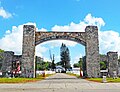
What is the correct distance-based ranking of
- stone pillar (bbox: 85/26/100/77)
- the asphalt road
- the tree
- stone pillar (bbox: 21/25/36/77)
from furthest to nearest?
the tree, stone pillar (bbox: 85/26/100/77), stone pillar (bbox: 21/25/36/77), the asphalt road

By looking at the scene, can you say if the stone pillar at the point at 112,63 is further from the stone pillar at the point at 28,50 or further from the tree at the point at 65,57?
the tree at the point at 65,57

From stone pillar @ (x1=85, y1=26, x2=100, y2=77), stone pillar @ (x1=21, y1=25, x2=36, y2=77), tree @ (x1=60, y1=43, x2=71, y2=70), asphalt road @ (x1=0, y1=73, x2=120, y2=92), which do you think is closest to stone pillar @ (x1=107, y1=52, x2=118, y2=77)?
stone pillar @ (x1=85, y1=26, x2=100, y2=77)

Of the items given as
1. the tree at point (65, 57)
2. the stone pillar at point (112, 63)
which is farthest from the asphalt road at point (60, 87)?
the tree at point (65, 57)

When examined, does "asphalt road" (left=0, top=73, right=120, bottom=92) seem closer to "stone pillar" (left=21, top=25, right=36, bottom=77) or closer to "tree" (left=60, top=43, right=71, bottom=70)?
"stone pillar" (left=21, top=25, right=36, bottom=77)

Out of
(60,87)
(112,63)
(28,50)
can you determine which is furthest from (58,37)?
(60,87)

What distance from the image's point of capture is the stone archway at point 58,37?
131 ft

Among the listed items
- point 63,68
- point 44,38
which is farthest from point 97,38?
point 63,68

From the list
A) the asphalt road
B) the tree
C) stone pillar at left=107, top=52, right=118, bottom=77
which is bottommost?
the asphalt road

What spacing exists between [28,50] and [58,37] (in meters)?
4.99

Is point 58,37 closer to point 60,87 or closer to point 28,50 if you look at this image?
point 28,50

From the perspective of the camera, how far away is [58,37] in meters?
39.9

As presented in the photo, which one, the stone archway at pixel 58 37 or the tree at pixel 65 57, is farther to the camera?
the tree at pixel 65 57

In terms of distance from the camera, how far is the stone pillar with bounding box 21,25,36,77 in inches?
1570

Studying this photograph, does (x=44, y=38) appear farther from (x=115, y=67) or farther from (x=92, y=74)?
(x=115, y=67)
